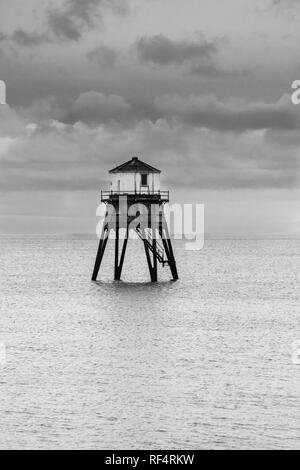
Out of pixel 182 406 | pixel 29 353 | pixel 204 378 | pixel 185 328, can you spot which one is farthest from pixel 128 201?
pixel 182 406

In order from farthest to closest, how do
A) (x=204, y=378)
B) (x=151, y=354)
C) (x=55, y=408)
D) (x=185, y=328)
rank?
1. (x=185, y=328)
2. (x=151, y=354)
3. (x=204, y=378)
4. (x=55, y=408)

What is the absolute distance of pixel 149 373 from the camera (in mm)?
28828

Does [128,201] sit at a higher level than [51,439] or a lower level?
higher

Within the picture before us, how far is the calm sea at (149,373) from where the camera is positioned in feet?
72.2

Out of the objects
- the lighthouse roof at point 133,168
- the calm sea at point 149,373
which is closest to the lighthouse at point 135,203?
the lighthouse roof at point 133,168

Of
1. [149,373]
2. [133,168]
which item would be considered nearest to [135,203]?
[133,168]

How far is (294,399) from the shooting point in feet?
81.8

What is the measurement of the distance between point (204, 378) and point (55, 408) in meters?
5.95

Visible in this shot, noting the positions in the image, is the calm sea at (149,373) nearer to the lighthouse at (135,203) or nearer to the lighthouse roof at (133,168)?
the lighthouse at (135,203)

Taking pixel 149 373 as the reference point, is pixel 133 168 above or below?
above

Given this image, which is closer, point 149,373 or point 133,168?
point 149,373

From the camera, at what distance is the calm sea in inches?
867

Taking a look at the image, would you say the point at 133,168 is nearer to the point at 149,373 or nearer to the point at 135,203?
the point at 135,203

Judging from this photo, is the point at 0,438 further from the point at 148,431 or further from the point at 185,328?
the point at 185,328
